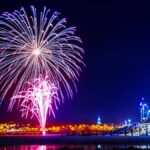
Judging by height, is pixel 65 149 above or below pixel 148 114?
below

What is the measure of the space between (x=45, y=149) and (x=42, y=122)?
485 cm

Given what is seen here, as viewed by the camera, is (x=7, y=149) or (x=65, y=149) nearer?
(x=65, y=149)

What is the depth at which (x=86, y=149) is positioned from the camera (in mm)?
48344

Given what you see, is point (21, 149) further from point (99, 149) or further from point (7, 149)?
point (99, 149)

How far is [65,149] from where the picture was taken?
44.6m

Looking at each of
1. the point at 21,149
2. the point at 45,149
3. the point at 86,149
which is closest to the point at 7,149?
the point at 21,149

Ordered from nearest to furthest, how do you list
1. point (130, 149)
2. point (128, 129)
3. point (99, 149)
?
point (130, 149) → point (99, 149) → point (128, 129)

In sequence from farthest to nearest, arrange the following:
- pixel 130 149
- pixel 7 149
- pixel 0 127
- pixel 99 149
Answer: pixel 0 127
pixel 7 149
pixel 99 149
pixel 130 149

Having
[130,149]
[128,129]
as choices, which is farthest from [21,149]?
[128,129]

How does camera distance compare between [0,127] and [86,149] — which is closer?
[86,149]

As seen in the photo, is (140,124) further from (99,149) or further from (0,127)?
(99,149)

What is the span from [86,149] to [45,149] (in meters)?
4.76

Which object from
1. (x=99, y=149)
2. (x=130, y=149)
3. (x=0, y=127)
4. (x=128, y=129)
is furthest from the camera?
(x=0, y=127)

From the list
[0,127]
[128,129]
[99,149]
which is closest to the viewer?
[99,149]
